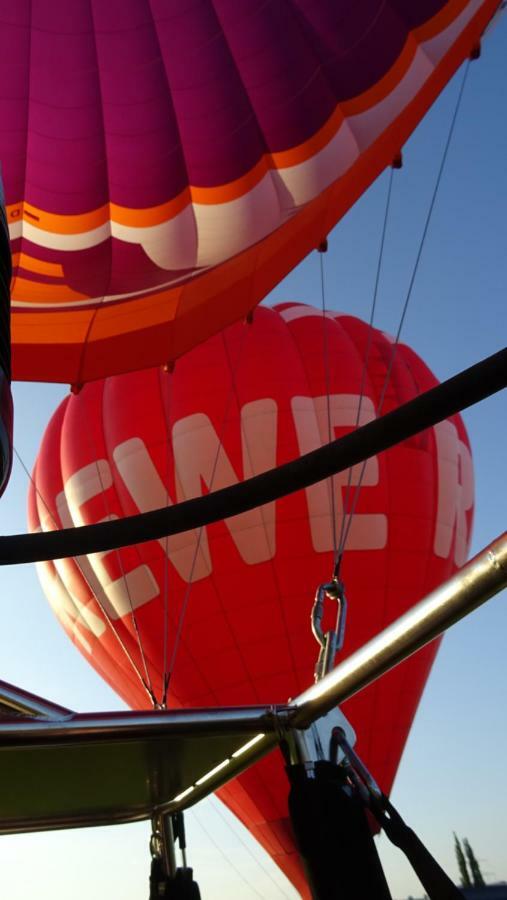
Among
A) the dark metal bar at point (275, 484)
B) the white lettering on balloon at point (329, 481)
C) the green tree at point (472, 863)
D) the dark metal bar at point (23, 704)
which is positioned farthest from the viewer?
the green tree at point (472, 863)

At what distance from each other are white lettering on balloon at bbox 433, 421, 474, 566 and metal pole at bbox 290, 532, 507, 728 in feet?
25.1

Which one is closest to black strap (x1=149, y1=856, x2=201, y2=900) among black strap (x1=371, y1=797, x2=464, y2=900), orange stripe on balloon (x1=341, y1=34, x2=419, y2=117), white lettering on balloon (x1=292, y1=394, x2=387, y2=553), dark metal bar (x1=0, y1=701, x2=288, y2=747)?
dark metal bar (x1=0, y1=701, x2=288, y2=747)

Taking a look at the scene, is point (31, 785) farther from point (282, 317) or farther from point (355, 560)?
point (282, 317)

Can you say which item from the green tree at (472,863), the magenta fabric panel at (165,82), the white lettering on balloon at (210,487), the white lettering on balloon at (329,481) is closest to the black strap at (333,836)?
the magenta fabric panel at (165,82)

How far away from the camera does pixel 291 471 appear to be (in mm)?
819

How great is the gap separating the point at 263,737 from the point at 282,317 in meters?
8.18

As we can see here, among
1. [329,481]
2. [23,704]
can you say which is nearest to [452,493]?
[329,481]

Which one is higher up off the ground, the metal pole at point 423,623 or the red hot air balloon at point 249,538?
the red hot air balloon at point 249,538

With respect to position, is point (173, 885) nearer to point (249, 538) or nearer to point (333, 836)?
point (333, 836)

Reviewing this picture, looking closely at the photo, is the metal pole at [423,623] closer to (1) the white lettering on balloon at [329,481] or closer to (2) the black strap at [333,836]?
(2) the black strap at [333,836]

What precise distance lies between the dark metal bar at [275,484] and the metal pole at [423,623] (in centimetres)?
15

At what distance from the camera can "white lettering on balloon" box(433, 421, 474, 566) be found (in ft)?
28.4

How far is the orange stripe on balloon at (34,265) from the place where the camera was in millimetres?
4906

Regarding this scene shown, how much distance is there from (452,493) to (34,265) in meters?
5.32
